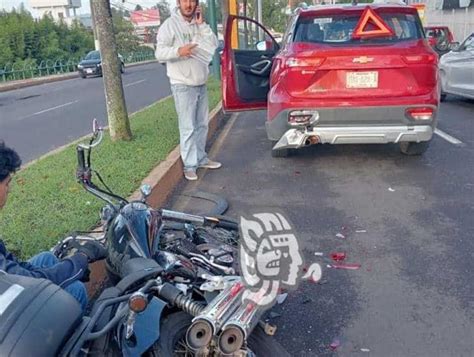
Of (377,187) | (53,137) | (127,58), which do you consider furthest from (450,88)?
(127,58)

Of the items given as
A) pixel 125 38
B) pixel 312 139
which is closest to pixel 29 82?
pixel 312 139

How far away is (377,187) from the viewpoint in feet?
18.5

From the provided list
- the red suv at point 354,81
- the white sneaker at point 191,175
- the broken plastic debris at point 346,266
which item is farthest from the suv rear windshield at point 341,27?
the broken plastic debris at point 346,266

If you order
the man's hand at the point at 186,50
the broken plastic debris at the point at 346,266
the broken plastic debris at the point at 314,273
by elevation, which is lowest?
the broken plastic debris at the point at 346,266

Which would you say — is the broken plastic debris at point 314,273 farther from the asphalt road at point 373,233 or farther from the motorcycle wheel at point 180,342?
the motorcycle wheel at point 180,342

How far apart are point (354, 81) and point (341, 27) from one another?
0.71 metres

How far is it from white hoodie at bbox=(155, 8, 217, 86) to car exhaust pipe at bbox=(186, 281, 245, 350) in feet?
13.0

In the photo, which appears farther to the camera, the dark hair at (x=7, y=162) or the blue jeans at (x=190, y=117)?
the blue jeans at (x=190, y=117)

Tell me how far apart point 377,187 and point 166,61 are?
104 inches

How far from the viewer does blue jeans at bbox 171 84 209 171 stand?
589cm

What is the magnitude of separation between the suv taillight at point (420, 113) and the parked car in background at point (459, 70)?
4.85 m

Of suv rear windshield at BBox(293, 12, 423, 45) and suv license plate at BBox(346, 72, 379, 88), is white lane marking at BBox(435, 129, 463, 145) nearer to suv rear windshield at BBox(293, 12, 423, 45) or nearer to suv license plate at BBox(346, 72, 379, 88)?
suv rear windshield at BBox(293, 12, 423, 45)

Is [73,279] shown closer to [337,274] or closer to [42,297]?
[42,297]

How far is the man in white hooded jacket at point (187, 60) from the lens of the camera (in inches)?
225
